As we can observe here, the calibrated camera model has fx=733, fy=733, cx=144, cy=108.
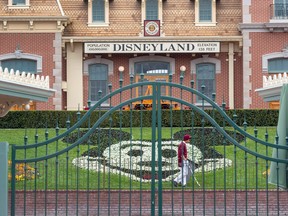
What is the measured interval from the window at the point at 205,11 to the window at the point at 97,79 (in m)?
4.75

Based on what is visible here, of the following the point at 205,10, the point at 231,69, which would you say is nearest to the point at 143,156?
the point at 231,69

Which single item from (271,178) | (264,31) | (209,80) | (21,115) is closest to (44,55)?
(21,115)

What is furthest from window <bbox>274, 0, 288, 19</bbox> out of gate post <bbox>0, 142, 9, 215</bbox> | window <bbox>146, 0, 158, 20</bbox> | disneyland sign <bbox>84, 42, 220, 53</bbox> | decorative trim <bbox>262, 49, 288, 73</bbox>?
gate post <bbox>0, 142, 9, 215</bbox>

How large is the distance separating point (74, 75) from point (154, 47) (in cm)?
375

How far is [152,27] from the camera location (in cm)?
3153

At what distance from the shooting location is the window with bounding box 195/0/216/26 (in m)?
32.7

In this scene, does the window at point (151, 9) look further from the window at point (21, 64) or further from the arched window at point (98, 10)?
the window at point (21, 64)

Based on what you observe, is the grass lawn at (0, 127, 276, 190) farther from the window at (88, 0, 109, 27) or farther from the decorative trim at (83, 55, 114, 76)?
the window at (88, 0, 109, 27)

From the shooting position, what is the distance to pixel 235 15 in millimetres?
32844

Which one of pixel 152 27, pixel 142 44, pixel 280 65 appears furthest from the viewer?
pixel 152 27

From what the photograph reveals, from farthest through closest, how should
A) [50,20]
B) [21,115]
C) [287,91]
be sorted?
[50,20]
[21,115]
[287,91]

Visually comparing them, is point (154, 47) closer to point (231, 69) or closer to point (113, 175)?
point (231, 69)

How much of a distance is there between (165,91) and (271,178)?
16434 millimetres

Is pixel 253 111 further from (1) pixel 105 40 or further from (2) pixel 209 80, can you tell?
(1) pixel 105 40
